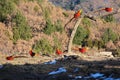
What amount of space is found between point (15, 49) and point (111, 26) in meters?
17.1

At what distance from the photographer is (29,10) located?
143 ft

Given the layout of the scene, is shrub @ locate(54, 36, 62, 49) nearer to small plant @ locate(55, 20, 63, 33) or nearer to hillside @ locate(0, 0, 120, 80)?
hillside @ locate(0, 0, 120, 80)

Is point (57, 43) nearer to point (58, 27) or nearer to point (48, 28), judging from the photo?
point (48, 28)

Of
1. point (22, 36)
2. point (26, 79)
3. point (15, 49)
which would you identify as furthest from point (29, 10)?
point (26, 79)

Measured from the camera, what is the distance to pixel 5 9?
3966 centimetres

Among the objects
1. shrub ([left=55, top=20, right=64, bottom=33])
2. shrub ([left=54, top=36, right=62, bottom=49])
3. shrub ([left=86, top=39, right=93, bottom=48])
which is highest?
shrub ([left=55, top=20, right=64, bottom=33])

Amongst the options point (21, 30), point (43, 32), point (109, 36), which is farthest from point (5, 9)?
point (109, 36)

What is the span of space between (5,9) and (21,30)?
11.8 feet

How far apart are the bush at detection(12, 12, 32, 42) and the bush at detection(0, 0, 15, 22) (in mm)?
1459

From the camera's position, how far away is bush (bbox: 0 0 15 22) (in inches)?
1541

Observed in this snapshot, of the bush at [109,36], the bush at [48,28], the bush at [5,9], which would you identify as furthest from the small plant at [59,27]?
the bush at [5,9]

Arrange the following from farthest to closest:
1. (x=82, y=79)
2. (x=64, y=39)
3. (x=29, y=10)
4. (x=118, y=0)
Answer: (x=118, y=0) → (x=29, y=10) → (x=64, y=39) → (x=82, y=79)

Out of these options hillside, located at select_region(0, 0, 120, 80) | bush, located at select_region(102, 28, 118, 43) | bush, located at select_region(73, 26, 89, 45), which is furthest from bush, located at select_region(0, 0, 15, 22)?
bush, located at select_region(102, 28, 118, 43)

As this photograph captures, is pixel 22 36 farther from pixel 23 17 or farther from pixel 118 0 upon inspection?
pixel 118 0
